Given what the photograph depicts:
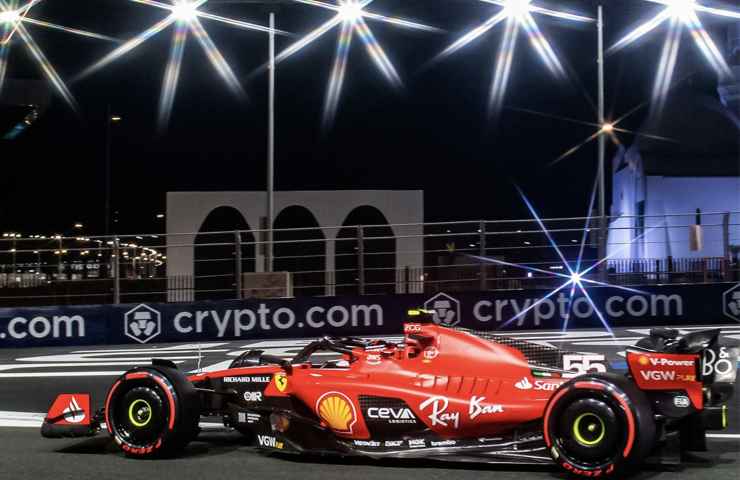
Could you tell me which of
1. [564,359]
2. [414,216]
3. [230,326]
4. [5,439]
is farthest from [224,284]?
[564,359]

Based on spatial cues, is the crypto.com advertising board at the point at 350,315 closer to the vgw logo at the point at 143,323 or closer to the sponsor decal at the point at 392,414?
the vgw logo at the point at 143,323

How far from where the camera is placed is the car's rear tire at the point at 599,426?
539cm

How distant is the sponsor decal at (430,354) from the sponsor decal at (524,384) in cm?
Answer: 66

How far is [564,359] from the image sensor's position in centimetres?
655

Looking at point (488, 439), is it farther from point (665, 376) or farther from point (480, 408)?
point (665, 376)

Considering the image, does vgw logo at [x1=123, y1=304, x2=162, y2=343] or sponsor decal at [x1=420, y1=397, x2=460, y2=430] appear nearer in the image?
sponsor decal at [x1=420, y1=397, x2=460, y2=430]

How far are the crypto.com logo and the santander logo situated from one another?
39.7ft

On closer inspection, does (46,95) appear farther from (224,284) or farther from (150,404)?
(150,404)

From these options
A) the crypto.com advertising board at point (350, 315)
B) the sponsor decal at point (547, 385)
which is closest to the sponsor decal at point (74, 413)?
the sponsor decal at point (547, 385)

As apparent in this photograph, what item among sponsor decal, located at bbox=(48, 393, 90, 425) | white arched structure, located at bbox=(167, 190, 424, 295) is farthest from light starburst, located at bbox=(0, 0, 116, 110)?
sponsor decal, located at bbox=(48, 393, 90, 425)

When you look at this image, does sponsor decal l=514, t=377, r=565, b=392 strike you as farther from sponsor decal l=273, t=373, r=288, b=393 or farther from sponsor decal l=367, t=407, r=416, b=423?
sponsor decal l=273, t=373, r=288, b=393

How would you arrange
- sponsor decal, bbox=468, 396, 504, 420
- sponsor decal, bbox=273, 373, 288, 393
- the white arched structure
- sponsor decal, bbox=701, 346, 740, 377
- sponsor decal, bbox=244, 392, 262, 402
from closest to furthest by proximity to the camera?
sponsor decal, bbox=701, 346, 740, 377
sponsor decal, bbox=468, 396, 504, 420
sponsor decal, bbox=273, 373, 288, 393
sponsor decal, bbox=244, 392, 262, 402
the white arched structure

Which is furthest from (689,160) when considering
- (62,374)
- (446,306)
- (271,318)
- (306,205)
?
(62,374)

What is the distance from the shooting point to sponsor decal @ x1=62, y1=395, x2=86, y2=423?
23.5ft
